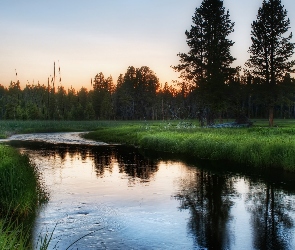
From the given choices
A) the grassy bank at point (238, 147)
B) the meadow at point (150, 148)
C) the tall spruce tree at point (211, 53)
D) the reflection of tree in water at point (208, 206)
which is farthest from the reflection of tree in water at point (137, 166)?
the tall spruce tree at point (211, 53)

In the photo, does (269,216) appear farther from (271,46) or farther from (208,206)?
(271,46)

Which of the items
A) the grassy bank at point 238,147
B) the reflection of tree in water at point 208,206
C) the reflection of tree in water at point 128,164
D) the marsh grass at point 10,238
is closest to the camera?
the marsh grass at point 10,238

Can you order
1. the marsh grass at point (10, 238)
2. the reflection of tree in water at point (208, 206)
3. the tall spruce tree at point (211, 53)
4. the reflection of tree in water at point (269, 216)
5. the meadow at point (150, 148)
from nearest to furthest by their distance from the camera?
the marsh grass at point (10, 238) < the reflection of tree in water at point (269, 216) < the reflection of tree in water at point (208, 206) < the meadow at point (150, 148) < the tall spruce tree at point (211, 53)

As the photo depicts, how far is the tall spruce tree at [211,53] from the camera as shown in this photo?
4838cm

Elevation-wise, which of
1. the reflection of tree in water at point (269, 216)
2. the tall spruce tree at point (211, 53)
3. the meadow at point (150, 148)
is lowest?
the reflection of tree in water at point (269, 216)

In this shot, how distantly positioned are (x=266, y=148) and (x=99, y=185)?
11453 mm

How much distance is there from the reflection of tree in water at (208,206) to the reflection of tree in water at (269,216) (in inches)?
34.6

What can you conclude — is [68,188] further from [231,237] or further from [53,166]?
[231,237]

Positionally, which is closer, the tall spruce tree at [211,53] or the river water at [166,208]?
the river water at [166,208]

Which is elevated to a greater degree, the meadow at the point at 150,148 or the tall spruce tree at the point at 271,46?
the tall spruce tree at the point at 271,46

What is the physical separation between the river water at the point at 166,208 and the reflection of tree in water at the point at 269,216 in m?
0.03

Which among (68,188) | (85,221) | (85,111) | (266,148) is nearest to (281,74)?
(266,148)

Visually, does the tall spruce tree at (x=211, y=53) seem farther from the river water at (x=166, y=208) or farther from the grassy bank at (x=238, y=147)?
the river water at (x=166, y=208)

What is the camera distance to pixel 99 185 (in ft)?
57.2
